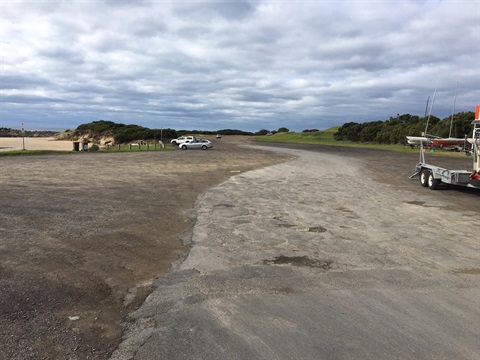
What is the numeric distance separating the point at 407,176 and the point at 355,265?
657 inches

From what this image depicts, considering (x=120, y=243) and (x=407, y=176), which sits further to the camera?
(x=407, y=176)

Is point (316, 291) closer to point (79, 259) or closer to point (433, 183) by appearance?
point (79, 259)

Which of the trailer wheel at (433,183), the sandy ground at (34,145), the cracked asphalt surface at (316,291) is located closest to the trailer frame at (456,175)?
the trailer wheel at (433,183)

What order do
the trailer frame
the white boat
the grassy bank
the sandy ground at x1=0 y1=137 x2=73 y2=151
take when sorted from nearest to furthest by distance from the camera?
the trailer frame → the white boat → the grassy bank → the sandy ground at x1=0 y1=137 x2=73 y2=151

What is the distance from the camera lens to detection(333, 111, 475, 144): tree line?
161ft

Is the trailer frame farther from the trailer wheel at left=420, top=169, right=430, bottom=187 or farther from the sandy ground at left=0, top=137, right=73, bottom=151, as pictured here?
the sandy ground at left=0, top=137, right=73, bottom=151

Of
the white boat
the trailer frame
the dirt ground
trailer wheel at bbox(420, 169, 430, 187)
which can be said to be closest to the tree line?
the white boat

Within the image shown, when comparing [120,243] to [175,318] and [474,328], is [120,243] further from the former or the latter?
[474,328]

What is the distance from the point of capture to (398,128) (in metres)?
68.0

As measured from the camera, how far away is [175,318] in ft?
14.7

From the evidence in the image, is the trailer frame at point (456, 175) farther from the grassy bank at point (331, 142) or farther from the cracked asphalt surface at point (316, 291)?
the grassy bank at point (331, 142)

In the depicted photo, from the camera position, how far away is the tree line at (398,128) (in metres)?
48.9

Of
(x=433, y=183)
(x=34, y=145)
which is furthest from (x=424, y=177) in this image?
(x=34, y=145)

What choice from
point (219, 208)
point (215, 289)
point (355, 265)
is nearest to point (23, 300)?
point (215, 289)
